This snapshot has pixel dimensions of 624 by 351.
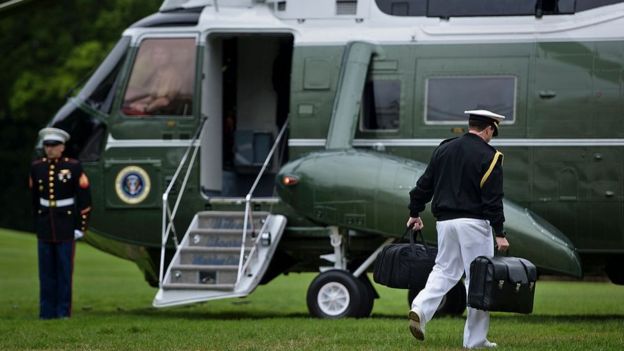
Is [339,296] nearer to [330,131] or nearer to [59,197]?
[330,131]

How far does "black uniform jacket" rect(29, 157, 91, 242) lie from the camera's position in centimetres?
1523

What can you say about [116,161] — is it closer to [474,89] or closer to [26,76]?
[474,89]

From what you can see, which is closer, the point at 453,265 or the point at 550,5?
the point at 453,265

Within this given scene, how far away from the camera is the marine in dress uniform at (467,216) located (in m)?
10.8

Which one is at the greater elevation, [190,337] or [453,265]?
[453,265]

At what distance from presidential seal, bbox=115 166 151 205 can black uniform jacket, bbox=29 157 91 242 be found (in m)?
0.81

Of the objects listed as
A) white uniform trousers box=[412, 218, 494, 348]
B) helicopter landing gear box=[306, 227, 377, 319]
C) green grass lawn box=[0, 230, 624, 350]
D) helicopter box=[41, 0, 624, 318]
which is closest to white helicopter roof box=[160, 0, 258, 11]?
helicopter box=[41, 0, 624, 318]

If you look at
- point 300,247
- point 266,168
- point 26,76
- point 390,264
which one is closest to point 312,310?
point 300,247

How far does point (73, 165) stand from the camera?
1530 centimetres

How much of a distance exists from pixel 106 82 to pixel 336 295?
389 centimetres

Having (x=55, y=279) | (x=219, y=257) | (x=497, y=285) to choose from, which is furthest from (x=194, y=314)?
(x=497, y=285)

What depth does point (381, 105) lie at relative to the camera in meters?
15.5

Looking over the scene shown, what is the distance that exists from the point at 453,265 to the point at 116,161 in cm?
630

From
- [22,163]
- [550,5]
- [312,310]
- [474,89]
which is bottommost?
[22,163]
